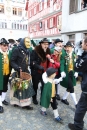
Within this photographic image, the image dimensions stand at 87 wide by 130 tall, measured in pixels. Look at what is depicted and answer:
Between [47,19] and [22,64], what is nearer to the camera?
[22,64]

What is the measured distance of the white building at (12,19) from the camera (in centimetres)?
3124

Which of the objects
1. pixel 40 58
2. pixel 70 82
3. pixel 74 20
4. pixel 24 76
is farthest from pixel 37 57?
pixel 74 20

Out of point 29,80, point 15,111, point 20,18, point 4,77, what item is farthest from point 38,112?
point 20,18

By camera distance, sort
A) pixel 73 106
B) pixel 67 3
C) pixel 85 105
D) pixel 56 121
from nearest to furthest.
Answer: pixel 85 105 < pixel 56 121 < pixel 73 106 < pixel 67 3

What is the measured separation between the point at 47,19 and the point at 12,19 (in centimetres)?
1437

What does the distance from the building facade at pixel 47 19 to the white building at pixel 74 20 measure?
4.20m

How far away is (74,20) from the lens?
11.5m

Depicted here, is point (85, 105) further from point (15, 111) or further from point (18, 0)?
point (18, 0)

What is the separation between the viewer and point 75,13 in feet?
37.1

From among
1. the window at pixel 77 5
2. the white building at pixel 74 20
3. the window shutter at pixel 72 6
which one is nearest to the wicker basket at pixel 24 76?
→ the white building at pixel 74 20

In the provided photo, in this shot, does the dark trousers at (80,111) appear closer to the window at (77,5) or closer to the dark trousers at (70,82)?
the dark trousers at (70,82)

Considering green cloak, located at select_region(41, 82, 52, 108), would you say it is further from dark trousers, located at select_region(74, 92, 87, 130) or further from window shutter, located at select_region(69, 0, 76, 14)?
window shutter, located at select_region(69, 0, 76, 14)

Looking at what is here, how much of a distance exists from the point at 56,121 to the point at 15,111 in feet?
3.37

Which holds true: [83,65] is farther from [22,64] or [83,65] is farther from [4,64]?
[4,64]
